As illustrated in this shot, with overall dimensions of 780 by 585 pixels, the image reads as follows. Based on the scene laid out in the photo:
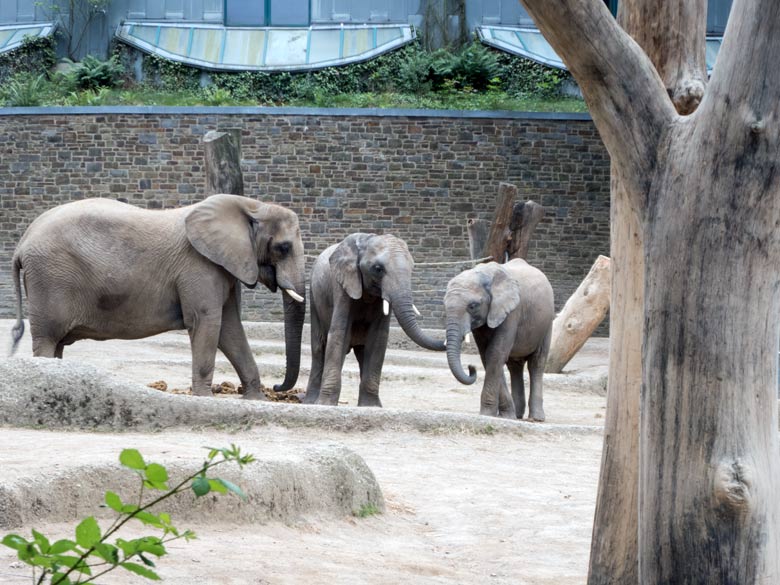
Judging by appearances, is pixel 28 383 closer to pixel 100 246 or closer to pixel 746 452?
pixel 100 246

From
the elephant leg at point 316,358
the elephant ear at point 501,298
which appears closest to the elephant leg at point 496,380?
the elephant ear at point 501,298

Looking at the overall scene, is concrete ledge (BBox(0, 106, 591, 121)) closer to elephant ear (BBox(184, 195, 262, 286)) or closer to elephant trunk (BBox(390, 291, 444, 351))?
elephant ear (BBox(184, 195, 262, 286))

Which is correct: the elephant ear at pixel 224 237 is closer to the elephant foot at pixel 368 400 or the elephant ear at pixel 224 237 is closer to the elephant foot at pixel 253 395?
the elephant foot at pixel 253 395

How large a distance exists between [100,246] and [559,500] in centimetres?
506

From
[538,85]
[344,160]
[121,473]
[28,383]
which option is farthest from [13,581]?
[538,85]

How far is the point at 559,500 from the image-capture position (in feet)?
24.3

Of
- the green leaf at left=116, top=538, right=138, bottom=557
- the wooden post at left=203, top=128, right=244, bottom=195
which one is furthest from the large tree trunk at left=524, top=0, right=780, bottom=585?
the wooden post at left=203, top=128, right=244, bottom=195

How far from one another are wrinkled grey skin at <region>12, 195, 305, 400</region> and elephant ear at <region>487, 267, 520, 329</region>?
165cm

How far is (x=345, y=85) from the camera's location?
26875 mm

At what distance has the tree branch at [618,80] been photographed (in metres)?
4.04

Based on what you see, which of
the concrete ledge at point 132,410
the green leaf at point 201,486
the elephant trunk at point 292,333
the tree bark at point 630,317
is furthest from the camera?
the elephant trunk at point 292,333

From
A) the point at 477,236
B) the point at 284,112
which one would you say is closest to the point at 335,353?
the point at 477,236

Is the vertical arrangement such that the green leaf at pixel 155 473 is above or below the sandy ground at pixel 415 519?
above

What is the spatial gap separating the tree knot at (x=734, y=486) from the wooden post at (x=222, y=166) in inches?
454
